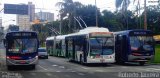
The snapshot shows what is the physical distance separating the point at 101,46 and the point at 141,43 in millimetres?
3493

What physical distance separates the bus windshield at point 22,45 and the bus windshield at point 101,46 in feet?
16.2

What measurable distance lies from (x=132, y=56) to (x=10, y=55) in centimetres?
1009

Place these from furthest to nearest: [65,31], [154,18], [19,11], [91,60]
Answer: [154,18]
[65,31]
[19,11]
[91,60]

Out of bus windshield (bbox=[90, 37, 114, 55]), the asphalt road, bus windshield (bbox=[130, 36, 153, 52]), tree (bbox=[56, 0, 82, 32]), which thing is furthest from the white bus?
tree (bbox=[56, 0, 82, 32])

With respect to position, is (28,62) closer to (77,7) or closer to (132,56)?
(132,56)

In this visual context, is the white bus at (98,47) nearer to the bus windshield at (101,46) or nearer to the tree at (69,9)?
the bus windshield at (101,46)

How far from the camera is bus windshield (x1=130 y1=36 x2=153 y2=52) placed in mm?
31484

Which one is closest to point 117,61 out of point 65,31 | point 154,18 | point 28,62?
point 28,62

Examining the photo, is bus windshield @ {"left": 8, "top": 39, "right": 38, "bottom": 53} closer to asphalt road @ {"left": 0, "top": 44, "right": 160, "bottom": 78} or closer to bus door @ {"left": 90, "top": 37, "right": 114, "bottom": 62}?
asphalt road @ {"left": 0, "top": 44, "right": 160, "bottom": 78}

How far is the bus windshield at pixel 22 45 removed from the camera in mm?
27811

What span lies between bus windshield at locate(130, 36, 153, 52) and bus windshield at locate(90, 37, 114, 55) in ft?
6.09

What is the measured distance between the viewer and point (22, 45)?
2806 cm

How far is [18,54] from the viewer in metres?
27.7

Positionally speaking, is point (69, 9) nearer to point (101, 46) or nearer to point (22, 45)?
point (101, 46)
